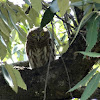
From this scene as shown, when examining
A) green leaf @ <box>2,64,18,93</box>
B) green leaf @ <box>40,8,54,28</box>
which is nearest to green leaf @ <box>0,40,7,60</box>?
green leaf @ <box>2,64,18,93</box>

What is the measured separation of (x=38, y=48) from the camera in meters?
3.00

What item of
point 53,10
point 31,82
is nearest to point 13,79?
point 31,82

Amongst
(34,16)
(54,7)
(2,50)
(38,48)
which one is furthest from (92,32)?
(38,48)

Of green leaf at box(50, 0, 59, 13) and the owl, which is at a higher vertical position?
green leaf at box(50, 0, 59, 13)

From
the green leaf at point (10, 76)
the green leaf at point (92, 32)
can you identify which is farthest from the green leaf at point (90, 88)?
the green leaf at point (10, 76)

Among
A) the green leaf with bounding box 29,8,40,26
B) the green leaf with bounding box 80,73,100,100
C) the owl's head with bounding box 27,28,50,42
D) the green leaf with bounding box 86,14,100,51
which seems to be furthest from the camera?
the owl's head with bounding box 27,28,50,42

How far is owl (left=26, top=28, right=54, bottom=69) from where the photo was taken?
2.82 meters

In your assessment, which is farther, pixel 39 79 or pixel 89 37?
pixel 39 79

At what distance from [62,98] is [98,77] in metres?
0.69

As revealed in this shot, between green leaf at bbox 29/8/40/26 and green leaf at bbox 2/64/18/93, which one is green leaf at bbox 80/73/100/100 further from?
green leaf at bbox 29/8/40/26

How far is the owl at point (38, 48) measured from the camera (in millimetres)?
2824

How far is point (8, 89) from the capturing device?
1493mm

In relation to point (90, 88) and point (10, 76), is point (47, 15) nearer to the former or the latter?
point (90, 88)

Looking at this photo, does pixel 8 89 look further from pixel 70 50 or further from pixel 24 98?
pixel 70 50
